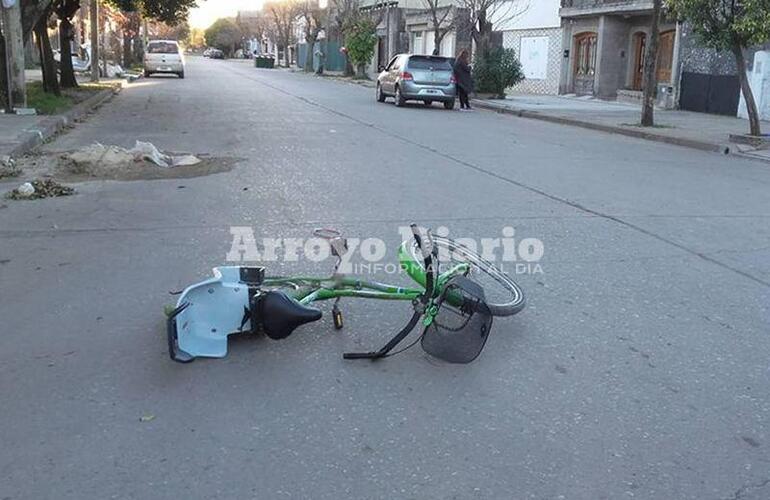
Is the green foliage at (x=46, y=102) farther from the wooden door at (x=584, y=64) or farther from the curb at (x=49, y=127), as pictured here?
the wooden door at (x=584, y=64)

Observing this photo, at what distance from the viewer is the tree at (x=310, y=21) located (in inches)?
2389

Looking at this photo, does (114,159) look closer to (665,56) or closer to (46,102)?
(46,102)

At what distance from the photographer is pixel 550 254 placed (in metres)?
6.77

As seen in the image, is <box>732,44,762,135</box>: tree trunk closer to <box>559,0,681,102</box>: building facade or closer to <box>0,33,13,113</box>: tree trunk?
<box>559,0,681,102</box>: building facade

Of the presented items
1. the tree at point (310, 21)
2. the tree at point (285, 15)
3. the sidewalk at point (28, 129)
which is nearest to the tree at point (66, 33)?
the sidewalk at point (28, 129)

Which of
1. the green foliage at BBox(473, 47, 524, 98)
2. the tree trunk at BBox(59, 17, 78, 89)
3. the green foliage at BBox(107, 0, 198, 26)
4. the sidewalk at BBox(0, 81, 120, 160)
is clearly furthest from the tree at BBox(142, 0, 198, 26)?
the green foliage at BBox(473, 47, 524, 98)

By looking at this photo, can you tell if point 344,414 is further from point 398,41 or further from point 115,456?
point 398,41

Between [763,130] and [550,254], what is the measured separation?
13999 mm

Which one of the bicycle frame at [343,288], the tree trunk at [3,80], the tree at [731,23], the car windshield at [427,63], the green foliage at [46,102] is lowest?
the bicycle frame at [343,288]

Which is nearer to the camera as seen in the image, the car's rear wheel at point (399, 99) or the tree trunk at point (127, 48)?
the car's rear wheel at point (399, 99)

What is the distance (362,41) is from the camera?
45.1 m

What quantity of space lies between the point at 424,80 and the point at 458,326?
19.8 m

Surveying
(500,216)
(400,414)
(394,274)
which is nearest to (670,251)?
(500,216)

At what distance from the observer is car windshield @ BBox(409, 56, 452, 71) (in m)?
23.7
